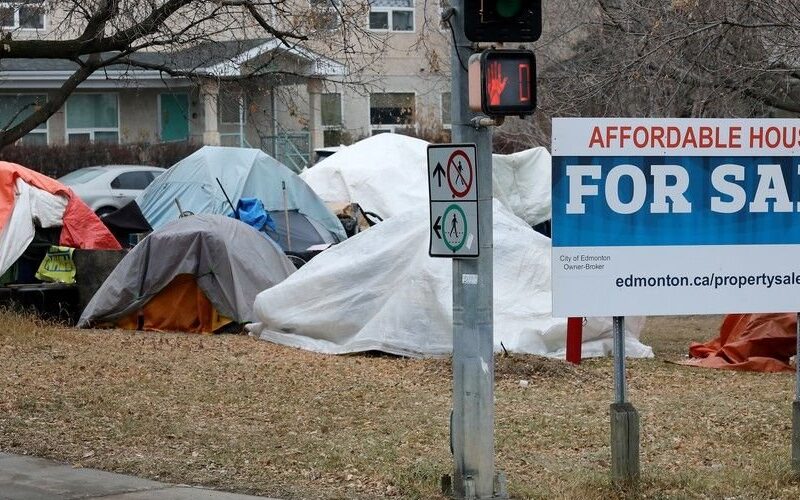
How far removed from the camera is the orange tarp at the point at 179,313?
16.1 m

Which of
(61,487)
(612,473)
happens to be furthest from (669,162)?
(61,487)

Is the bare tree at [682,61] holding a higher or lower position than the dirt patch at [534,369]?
higher

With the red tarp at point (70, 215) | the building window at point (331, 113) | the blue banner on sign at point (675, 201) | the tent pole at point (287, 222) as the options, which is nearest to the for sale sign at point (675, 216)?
the blue banner on sign at point (675, 201)

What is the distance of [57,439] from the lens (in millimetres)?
9812

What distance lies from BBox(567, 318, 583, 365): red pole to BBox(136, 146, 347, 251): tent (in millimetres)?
8608

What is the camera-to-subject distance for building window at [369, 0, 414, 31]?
1160 inches

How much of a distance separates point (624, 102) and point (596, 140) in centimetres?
964

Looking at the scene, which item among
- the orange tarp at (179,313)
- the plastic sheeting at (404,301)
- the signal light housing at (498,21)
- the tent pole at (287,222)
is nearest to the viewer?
→ the signal light housing at (498,21)

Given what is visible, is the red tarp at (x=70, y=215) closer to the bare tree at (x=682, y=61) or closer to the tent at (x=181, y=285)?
the tent at (x=181, y=285)

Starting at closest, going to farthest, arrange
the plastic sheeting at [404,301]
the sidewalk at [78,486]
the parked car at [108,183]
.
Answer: the sidewalk at [78,486], the plastic sheeting at [404,301], the parked car at [108,183]

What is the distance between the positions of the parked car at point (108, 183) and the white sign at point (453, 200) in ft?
64.3

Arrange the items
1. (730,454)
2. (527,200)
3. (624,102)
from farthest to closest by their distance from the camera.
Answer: (527,200), (624,102), (730,454)

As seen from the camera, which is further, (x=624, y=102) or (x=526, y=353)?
(x=624, y=102)

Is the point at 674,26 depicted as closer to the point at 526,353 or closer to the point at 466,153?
the point at 526,353
